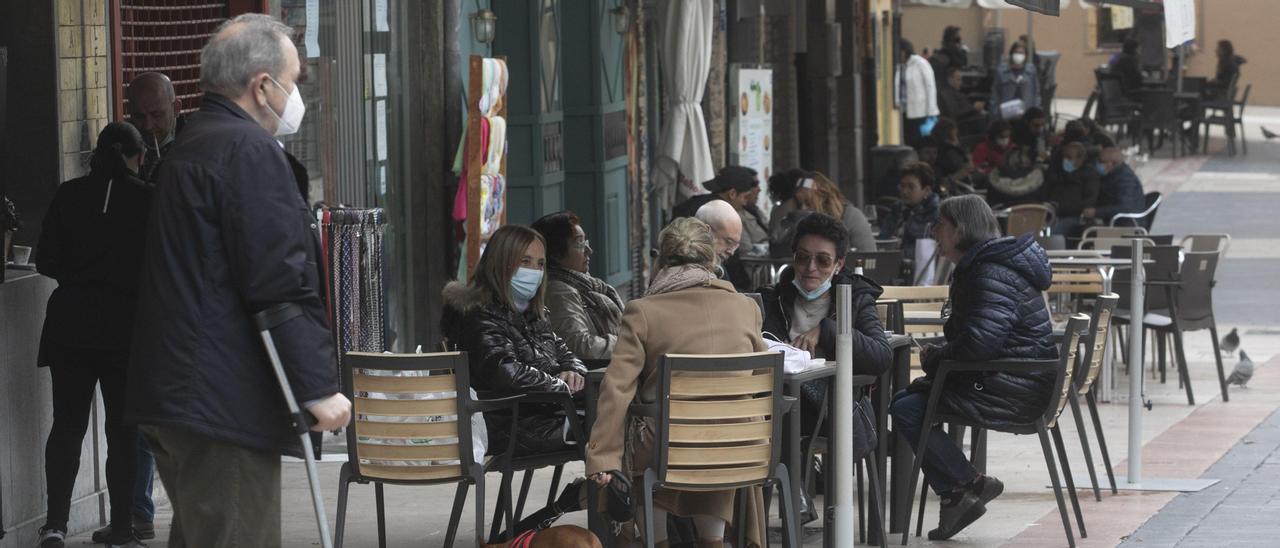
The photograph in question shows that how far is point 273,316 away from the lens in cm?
448

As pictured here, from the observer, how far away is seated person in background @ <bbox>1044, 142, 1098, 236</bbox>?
16.3 metres

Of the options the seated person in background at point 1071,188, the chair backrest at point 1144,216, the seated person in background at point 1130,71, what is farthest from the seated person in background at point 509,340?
the seated person in background at point 1130,71

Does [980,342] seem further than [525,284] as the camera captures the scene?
Yes

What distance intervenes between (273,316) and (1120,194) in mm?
12377

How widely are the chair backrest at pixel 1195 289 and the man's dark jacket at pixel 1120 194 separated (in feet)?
12.5

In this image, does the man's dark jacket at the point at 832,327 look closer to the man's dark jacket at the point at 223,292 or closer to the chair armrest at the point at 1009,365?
the chair armrest at the point at 1009,365

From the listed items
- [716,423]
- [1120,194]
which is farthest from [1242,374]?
[716,423]

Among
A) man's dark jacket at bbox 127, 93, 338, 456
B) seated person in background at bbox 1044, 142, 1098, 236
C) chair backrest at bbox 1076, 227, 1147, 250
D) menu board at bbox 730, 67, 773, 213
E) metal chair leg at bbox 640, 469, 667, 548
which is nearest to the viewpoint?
man's dark jacket at bbox 127, 93, 338, 456

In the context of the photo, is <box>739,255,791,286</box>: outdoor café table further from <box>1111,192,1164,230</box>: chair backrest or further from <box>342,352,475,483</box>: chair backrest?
<box>342,352,475,483</box>: chair backrest

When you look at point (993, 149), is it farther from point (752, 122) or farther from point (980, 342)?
point (980, 342)

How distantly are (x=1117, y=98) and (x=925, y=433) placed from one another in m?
24.6

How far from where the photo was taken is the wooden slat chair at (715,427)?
6.26 meters

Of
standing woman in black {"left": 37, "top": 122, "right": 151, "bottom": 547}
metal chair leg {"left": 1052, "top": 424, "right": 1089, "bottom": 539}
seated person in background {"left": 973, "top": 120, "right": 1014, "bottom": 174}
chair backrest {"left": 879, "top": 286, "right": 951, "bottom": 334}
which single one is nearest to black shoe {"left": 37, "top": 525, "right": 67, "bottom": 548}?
standing woman in black {"left": 37, "top": 122, "right": 151, "bottom": 547}

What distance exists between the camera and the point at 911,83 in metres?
25.5
